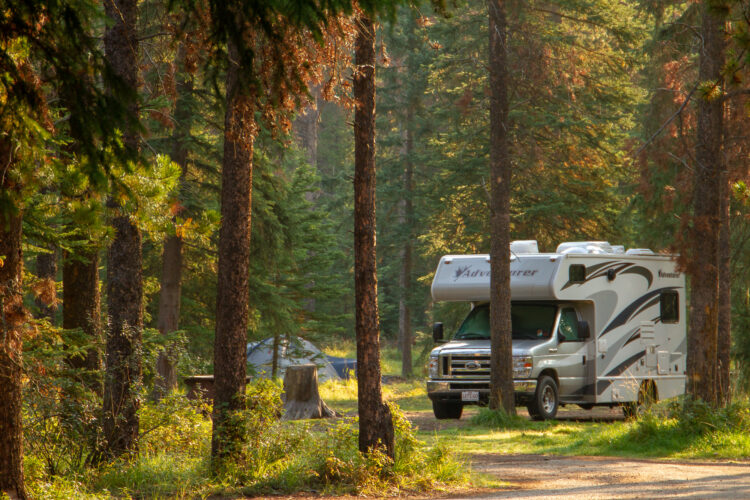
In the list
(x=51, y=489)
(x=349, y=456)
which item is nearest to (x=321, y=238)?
(x=349, y=456)

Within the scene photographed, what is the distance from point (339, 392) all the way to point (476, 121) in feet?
28.4

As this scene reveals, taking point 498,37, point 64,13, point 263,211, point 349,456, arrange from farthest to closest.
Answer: point 263,211, point 498,37, point 349,456, point 64,13

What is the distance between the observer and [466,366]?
1847 cm

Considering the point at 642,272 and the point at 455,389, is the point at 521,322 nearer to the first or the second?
the point at 455,389

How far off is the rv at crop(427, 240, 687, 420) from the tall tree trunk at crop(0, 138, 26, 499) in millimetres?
11709

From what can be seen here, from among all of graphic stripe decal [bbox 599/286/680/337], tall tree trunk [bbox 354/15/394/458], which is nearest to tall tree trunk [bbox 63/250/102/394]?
tall tree trunk [bbox 354/15/394/458]

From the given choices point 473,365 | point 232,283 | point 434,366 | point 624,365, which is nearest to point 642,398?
point 624,365

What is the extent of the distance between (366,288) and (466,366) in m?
8.94

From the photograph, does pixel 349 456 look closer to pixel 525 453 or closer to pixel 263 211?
pixel 525 453

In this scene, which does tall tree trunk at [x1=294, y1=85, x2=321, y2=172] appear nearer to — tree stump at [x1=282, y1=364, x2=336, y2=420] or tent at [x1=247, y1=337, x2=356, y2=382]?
tent at [x1=247, y1=337, x2=356, y2=382]

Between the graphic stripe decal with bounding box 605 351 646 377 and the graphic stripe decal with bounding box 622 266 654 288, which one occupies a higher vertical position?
the graphic stripe decal with bounding box 622 266 654 288

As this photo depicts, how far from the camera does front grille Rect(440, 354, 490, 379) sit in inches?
724

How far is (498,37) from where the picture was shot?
18172 millimetres

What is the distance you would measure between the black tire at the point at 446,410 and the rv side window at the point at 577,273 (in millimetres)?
3378
